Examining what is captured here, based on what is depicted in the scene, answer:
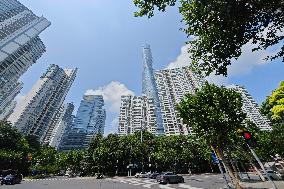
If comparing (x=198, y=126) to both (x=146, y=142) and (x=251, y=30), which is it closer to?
(x=251, y=30)

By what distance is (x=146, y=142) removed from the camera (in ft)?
224

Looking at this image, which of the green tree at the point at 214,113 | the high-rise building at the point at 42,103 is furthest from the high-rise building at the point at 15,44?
the green tree at the point at 214,113

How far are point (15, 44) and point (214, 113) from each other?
5424 inches

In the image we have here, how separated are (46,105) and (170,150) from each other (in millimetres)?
113396

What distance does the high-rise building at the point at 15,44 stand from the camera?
422 feet

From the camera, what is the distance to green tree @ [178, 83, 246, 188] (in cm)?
2039

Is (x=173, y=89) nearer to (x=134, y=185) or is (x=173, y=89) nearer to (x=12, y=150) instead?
(x=12, y=150)

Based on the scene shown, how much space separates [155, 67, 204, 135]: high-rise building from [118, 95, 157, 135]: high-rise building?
39.0 feet

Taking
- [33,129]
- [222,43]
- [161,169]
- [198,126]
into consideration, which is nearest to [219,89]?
[198,126]

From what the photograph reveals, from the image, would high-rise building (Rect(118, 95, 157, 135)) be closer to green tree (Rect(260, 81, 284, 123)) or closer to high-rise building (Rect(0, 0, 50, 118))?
high-rise building (Rect(0, 0, 50, 118))

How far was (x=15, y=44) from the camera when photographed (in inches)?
5310

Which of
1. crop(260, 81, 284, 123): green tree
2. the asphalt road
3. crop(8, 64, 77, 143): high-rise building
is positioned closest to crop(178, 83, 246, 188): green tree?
crop(260, 81, 284, 123): green tree

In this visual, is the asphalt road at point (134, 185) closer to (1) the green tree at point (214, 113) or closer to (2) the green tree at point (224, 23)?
(1) the green tree at point (214, 113)

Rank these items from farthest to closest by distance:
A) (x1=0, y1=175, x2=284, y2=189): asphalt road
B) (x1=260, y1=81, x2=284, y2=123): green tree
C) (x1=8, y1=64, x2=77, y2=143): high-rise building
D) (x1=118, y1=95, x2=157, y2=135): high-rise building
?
(x1=118, y1=95, x2=157, y2=135): high-rise building, (x1=8, y1=64, x2=77, y2=143): high-rise building, (x1=0, y1=175, x2=284, y2=189): asphalt road, (x1=260, y1=81, x2=284, y2=123): green tree
